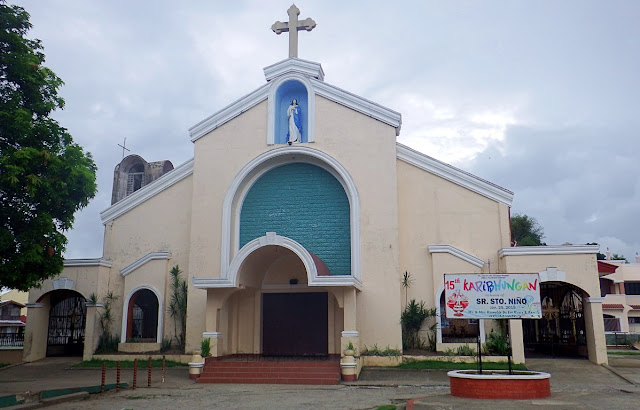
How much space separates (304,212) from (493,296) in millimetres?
8401

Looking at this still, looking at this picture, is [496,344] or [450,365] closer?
[450,365]

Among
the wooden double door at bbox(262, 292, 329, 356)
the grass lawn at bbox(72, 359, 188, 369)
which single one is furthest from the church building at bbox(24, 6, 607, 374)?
the grass lawn at bbox(72, 359, 188, 369)

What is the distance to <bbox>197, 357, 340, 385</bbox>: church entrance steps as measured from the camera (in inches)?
630

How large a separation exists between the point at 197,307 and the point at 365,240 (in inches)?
250

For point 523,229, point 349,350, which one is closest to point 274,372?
point 349,350

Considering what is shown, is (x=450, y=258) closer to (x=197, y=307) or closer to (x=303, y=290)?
(x=303, y=290)

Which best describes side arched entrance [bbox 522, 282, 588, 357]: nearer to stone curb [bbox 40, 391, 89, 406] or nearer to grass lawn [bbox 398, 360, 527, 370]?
grass lawn [bbox 398, 360, 527, 370]

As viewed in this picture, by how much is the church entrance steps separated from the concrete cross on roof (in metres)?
11.4

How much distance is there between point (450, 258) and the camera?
62.5ft

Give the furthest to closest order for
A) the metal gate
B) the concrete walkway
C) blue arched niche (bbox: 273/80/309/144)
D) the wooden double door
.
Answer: the metal gate < blue arched niche (bbox: 273/80/309/144) < the wooden double door < the concrete walkway

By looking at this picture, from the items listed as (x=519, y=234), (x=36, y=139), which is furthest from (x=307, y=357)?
(x=519, y=234)

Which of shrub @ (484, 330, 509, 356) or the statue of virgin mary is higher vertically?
the statue of virgin mary

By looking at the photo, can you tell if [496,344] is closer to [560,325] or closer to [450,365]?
[450,365]

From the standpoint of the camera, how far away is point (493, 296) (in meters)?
13.2
